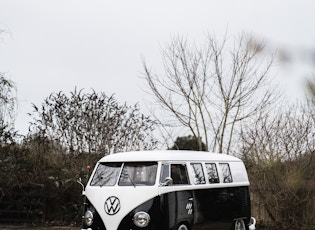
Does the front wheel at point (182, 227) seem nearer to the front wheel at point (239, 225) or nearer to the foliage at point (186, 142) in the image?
the front wheel at point (239, 225)

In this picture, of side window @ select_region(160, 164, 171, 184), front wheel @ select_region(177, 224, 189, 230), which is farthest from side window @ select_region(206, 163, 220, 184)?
A: side window @ select_region(160, 164, 171, 184)

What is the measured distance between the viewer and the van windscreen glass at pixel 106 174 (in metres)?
9.75

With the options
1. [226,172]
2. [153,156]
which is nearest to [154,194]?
[153,156]

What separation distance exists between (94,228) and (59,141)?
7.21 metres

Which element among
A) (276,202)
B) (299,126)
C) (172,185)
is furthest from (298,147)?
(172,185)

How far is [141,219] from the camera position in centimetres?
910

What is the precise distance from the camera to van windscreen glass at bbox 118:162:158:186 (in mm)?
9492

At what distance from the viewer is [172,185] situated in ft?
31.2

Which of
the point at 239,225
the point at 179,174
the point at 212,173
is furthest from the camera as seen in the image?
the point at 239,225

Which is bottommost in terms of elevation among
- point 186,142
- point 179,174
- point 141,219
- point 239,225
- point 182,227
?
point 239,225

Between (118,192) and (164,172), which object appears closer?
(118,192)

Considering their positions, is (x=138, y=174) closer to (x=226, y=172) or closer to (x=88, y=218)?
(x=88, y=218)

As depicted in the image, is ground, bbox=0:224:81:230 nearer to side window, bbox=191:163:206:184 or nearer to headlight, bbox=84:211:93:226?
headlight, bbox=84:211:93:226

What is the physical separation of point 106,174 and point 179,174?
149 centimetres
